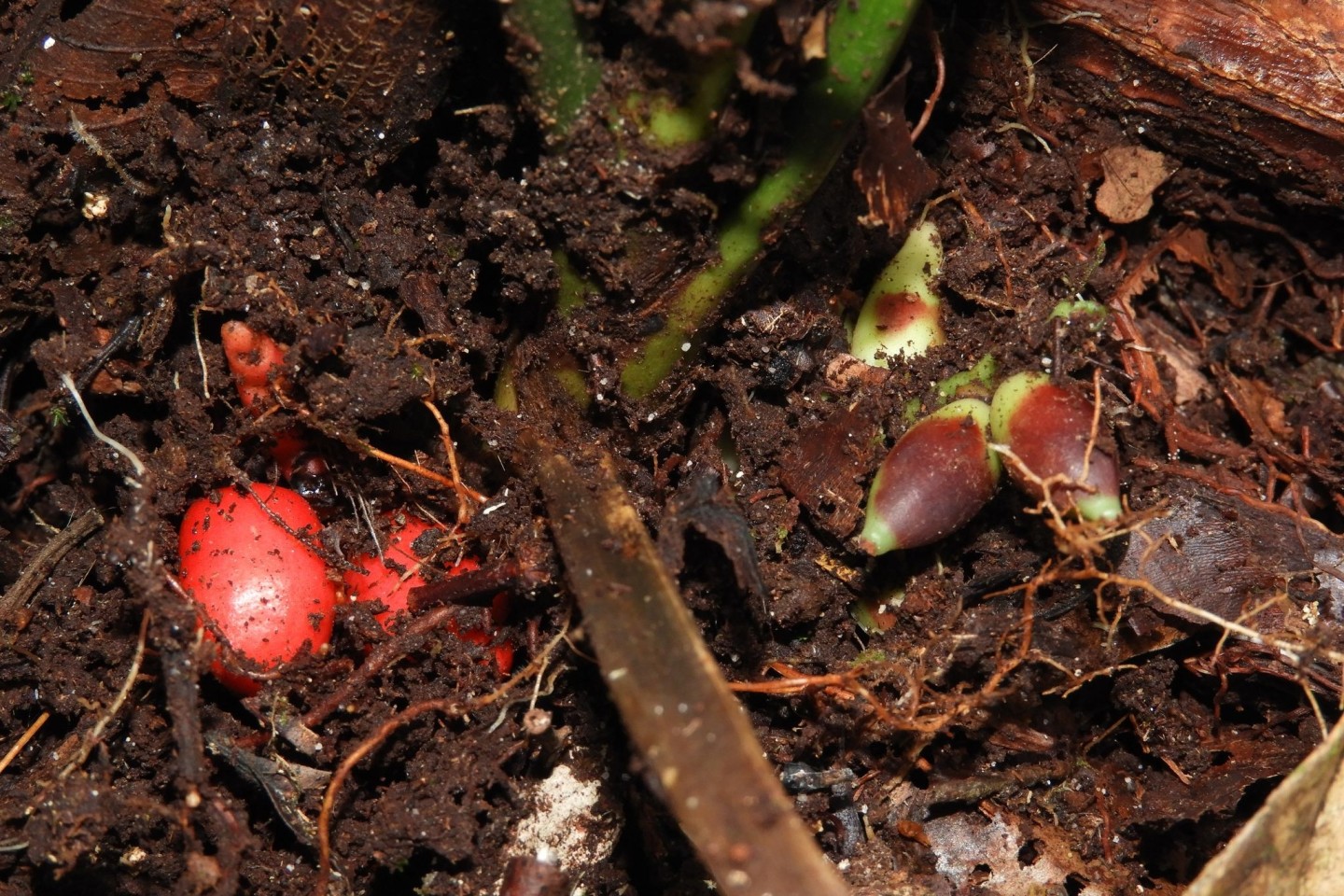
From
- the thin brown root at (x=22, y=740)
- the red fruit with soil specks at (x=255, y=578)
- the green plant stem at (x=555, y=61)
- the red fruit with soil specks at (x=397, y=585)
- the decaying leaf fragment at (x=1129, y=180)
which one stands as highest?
the green plant stem at (x=555, y=61)

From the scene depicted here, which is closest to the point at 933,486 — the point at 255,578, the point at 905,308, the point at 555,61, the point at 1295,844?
the point at 905,308

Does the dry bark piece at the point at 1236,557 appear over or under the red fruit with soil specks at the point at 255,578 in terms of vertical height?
over

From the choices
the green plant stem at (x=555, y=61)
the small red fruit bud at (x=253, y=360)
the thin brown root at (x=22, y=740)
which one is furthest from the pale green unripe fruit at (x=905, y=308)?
the thin brown root at (x=22, y=740)

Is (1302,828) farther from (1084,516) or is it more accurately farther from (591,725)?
(591,725)

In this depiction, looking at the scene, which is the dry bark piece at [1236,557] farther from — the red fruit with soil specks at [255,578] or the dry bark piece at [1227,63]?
the red fruit with soil specks at [255,578]

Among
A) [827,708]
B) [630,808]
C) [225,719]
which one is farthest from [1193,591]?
[225,719]

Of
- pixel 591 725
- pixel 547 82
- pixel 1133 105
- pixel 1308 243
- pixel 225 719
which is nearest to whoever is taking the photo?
pixel 547 82

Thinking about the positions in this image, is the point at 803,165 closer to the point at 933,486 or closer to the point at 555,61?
the point at 555,61
